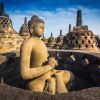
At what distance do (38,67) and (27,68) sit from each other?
0.61 feet

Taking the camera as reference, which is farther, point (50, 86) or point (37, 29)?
point (37, 29)

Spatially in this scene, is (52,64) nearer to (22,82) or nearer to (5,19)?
(22,82)

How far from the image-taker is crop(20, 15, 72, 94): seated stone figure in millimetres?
2735

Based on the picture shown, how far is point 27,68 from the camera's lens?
2701 millimetres

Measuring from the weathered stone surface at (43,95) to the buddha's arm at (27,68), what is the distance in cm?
72

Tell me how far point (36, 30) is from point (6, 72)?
3.45ft

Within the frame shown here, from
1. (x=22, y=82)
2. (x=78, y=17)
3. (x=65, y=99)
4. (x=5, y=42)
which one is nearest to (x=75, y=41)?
(x=5, y=42)

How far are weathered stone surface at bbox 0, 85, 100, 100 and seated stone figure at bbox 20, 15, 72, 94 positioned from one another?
74 cm

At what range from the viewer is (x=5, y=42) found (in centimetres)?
1056

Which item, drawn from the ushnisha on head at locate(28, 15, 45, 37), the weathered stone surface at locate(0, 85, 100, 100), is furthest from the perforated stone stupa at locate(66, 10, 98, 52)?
the weathered stone surface at locate(0, 85, 100, 100)

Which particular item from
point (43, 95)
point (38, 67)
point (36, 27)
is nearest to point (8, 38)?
point (36, 27)

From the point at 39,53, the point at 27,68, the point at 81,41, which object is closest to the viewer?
the point at 27,68

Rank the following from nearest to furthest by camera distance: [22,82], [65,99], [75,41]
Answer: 1. [65,99]
2. [22,82]
3. [75,41]

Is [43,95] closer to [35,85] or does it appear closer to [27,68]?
[27,68]
